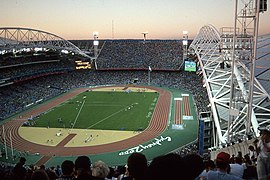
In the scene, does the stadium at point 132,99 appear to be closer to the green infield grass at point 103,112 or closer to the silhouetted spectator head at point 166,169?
the green infield grass at point 103,112

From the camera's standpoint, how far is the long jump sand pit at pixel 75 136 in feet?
101

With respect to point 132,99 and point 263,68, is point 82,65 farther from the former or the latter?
point 263,68

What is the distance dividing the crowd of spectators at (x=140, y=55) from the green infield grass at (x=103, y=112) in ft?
74.9

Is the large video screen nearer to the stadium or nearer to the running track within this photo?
the stadium

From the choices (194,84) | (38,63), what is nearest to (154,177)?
(194,84)

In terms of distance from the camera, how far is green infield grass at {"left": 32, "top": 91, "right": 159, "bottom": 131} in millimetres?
37312

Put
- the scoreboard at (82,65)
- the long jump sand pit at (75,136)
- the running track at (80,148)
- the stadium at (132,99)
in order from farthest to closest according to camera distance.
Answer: the scoreboard at (82,65) < the long jump sand pit at (75,136) < the running track at (80,148) < the stadium at (132,99)

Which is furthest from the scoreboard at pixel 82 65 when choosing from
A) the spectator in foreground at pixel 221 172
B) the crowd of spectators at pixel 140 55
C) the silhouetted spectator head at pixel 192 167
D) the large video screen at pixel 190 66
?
the silhouetted spectator head at pixel 192 167

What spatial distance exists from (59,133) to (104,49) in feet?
196

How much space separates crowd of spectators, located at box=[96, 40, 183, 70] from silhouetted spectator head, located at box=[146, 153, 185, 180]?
2950 inches

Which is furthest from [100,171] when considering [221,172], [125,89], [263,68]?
[125,89]

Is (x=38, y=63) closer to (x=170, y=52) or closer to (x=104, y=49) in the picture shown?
(x=104, y=49)

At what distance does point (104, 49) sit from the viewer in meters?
90.8

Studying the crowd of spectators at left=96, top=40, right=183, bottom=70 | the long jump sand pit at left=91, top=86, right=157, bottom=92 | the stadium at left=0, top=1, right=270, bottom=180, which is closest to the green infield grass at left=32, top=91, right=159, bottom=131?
the stadium at left=0, top=1, right=270, bottom=180
